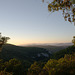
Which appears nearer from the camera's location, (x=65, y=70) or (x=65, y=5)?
(x=65, y=5)

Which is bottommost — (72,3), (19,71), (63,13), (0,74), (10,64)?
Answer: (19,71)

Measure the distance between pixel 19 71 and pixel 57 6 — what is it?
28.9 metres

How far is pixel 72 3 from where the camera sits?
11852mm

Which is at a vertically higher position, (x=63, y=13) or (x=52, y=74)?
(x=63, y=13)

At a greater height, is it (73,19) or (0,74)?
(73,19)

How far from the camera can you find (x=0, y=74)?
53.4 feet

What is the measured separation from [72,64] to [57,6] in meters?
11.4

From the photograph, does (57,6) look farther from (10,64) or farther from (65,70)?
(10,64)

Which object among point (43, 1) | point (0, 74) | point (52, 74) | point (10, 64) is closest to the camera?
point (43, 1)

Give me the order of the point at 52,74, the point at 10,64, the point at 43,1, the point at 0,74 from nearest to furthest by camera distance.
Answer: the point at 43,1
the point at 0,74
the point at 52,74
the point at 10,64

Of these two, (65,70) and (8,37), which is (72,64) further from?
(8,37)

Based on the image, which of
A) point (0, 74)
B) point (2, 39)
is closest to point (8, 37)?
point (2, 39)

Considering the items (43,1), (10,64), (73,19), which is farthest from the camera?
(10,64)

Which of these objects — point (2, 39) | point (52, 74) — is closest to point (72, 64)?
point (52, 74)
